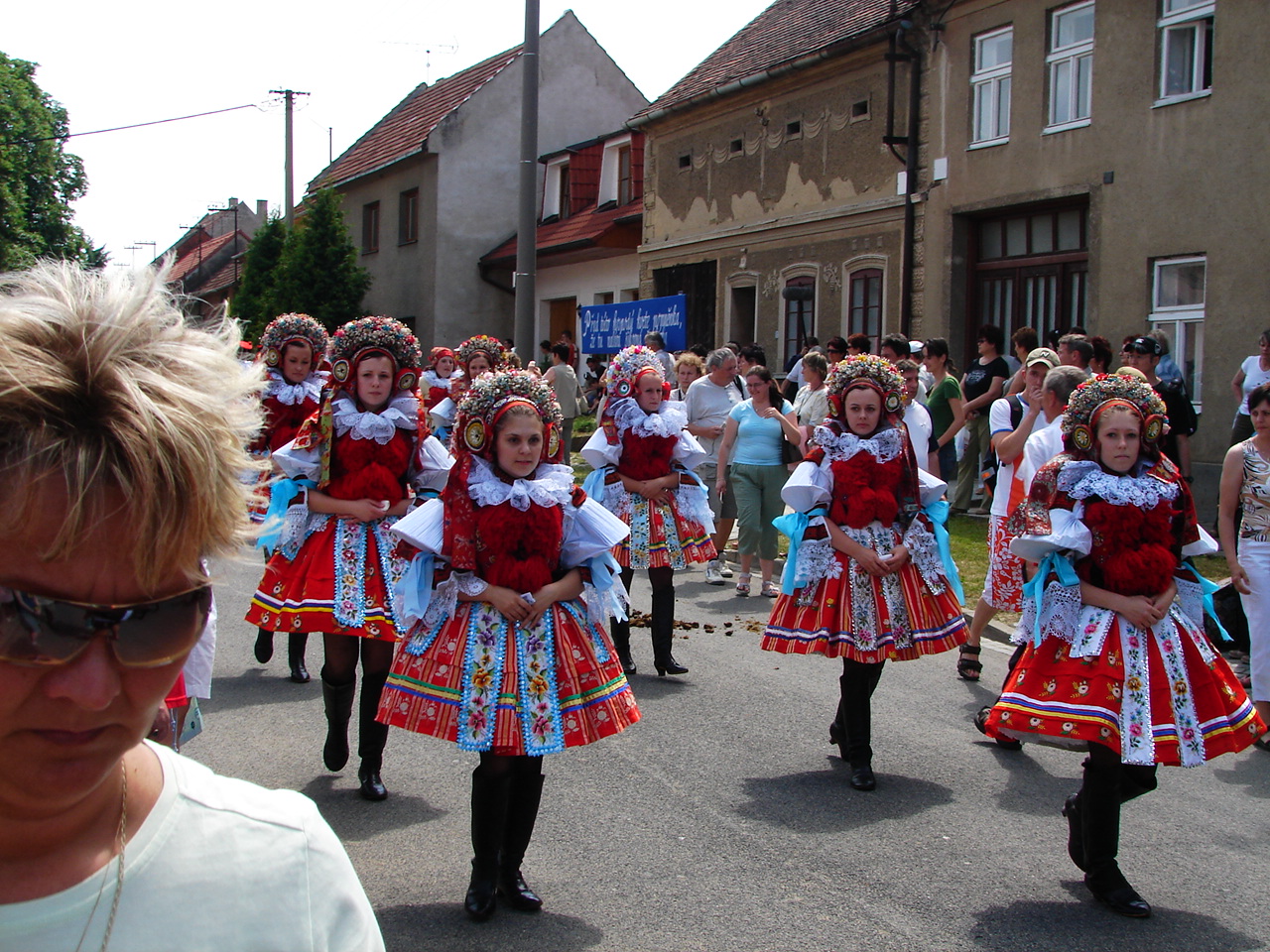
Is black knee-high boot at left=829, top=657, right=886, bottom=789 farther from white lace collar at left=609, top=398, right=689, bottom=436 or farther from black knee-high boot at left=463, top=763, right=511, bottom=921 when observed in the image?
white lace collar at left=609, top=398, right=689, bottom=436

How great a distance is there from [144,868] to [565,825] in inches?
155

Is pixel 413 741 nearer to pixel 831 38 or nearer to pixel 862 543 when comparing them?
pixel 862 543

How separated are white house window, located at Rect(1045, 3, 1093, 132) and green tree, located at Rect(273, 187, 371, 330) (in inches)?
777

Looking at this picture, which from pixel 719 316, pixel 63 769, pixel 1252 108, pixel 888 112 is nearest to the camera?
pixel 63 769

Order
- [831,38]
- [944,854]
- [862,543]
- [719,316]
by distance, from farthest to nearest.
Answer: [719,316] < [831,38] < [862,543] < [944,854]

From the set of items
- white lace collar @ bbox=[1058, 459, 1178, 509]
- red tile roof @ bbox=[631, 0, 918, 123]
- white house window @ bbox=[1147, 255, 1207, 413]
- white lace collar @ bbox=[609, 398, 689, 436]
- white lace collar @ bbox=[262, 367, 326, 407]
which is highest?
red tile roof @ bbox=[631, 0, 918, 123]

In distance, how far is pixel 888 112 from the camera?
1920cm

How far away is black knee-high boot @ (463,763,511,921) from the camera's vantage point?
13.8ft

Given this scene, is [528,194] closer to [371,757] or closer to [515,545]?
[371,757]

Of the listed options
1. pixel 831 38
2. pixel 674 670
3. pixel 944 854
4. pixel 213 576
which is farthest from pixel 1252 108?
pixel 213 576

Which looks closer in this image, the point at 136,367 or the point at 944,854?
the point at 136,367

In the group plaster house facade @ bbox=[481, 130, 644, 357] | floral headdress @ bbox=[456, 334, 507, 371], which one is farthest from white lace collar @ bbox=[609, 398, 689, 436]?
plaster house facade @ bbox=[481, 130, 644, 357]

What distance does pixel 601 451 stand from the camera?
808 centimetres

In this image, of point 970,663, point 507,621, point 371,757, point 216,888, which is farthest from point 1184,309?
point 216,888
